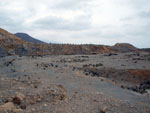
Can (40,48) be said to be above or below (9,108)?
above

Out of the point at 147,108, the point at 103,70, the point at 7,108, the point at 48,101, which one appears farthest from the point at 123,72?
the point at 7,108

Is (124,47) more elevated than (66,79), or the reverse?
(124,47)

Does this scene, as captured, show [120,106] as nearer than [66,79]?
Yes

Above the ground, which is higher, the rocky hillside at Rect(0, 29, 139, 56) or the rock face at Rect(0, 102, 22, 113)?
the rocky hillside at Rect(0, 29, 139, 56)

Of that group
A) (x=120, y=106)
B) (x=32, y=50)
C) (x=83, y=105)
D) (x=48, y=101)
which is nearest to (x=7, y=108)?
(x=48, y=101)

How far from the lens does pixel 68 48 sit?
52.7m

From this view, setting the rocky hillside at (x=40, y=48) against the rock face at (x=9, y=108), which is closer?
the rock face at (x=9, y=108)

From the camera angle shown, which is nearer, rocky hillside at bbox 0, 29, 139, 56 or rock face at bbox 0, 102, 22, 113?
rock face at bbox 0, 102, 22, 113

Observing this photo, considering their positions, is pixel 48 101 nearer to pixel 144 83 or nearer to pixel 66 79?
pixel 66 79

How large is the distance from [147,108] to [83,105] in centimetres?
236

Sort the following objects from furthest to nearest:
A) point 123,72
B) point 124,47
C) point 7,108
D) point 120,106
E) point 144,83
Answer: point 124,47
point 123,72
point 144,83
point 120,106
point 7,108

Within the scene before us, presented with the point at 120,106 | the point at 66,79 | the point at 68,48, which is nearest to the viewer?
the point at 120,106

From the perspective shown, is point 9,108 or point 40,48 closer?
point 9,108

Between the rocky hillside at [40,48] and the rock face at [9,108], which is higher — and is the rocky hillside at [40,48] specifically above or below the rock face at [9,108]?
above
